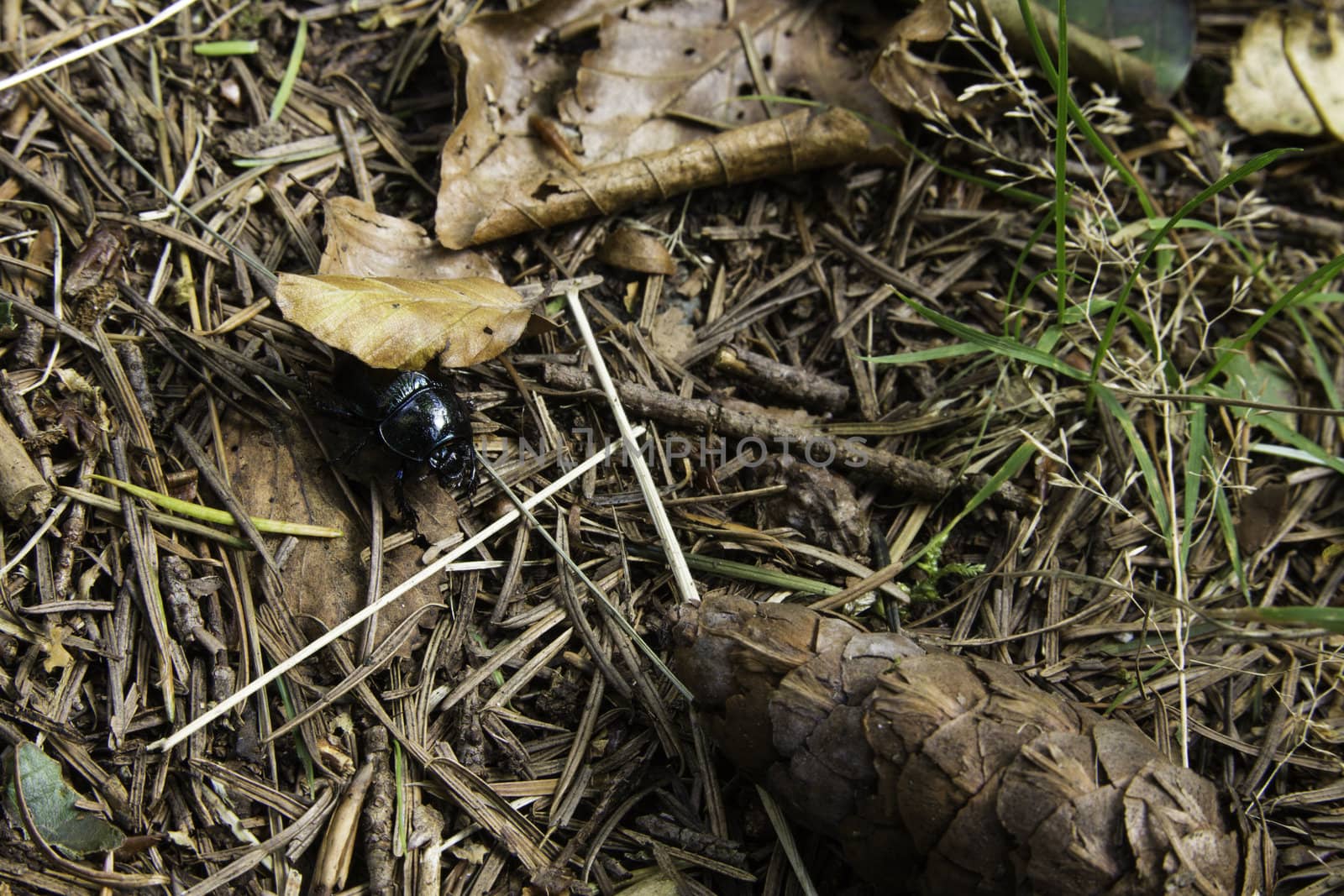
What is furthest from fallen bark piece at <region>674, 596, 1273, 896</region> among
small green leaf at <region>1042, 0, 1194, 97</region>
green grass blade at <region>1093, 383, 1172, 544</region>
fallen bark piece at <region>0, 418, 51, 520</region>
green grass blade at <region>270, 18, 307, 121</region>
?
small green leaf at <region>1042, 0, 1194, 97</region>

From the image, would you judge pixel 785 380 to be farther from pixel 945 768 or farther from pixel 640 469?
pixel 945 768

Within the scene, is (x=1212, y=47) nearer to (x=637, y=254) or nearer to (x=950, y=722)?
(x=637, y=254)

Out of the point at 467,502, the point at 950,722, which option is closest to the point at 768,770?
the point at 950,722

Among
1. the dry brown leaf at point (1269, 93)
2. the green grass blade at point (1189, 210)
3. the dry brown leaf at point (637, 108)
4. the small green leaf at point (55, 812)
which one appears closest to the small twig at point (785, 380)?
the dry brown leaf at point (637, 108)

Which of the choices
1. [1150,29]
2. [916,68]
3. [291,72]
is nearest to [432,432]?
[291,72]

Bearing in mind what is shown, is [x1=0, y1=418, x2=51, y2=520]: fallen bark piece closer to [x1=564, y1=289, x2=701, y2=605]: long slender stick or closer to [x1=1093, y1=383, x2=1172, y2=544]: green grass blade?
[x1=564, y1=289, x2=701, y2=605]: long slender stick

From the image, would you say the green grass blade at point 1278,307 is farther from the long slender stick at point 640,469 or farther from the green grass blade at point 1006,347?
the long slender stick at point 640,469
